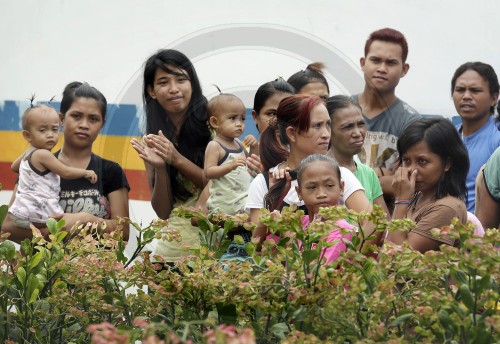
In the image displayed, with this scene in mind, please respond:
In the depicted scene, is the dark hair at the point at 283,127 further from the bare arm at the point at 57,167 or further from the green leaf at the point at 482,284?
the green leaf at the point at 482,284

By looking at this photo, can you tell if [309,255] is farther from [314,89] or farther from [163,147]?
[314,89]

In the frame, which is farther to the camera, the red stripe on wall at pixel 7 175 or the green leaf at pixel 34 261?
the red stripe on wall at pixel 7 175

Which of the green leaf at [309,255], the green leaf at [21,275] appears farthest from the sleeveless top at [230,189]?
the green leaf at [309,255]

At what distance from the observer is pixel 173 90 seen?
12.2 ft

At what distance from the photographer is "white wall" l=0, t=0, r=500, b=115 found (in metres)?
4.20

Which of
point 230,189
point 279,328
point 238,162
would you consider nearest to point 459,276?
point 279,328

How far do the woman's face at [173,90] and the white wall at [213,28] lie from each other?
0.59 metres

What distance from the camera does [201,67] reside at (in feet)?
14.4

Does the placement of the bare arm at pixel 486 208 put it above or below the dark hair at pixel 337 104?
below

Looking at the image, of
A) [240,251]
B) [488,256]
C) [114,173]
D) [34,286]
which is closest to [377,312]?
[488,256]

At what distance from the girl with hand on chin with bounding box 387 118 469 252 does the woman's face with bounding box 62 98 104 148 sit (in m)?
1.37

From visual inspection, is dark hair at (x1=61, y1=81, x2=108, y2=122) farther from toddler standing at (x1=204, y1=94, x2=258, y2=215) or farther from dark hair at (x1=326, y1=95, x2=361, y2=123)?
dark hair at (x1=326, y1=95, x2=361, y2=123)

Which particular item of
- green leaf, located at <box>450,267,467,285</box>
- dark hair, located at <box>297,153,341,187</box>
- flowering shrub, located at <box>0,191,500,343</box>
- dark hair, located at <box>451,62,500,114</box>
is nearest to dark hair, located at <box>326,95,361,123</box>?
dark hair, located at <box>297,153,341,187</box>

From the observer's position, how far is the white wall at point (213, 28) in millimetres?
4199
